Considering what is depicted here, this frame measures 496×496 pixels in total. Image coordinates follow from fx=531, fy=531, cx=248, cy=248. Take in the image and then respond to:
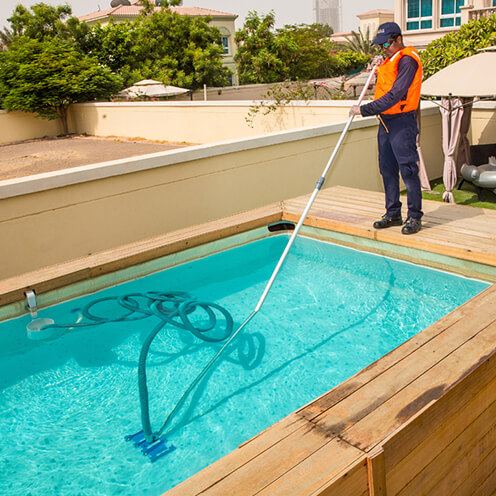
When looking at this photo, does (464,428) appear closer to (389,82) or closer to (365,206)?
(389,82)

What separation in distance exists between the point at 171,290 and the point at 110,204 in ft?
3.77

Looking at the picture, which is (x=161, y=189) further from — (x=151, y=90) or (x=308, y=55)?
(x=308, y=55)

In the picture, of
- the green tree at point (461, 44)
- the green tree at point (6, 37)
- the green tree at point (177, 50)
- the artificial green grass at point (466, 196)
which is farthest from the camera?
the green tree at point (6, 37)

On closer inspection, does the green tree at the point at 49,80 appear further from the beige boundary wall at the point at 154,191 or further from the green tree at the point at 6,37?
the green tree at the point at 6,37

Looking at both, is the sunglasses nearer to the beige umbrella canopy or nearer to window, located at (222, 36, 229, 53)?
the beige umbrella canopy

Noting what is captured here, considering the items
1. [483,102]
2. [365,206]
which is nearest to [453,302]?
[365,206]

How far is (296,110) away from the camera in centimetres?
1378

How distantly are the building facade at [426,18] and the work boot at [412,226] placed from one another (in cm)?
3088

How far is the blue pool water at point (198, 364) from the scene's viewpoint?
3047mm

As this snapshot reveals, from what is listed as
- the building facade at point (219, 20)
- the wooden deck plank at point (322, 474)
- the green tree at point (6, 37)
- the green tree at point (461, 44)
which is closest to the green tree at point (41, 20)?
the building facade at point (219, 20)

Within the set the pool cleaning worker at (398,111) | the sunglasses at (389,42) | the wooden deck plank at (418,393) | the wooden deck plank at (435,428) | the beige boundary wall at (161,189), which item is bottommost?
the wooden deck plank at (435,428)

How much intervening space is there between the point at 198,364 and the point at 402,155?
2.52m

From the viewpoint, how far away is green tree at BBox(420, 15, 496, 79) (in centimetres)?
1078

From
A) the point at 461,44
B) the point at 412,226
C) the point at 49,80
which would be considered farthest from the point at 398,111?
the point at 49,80
